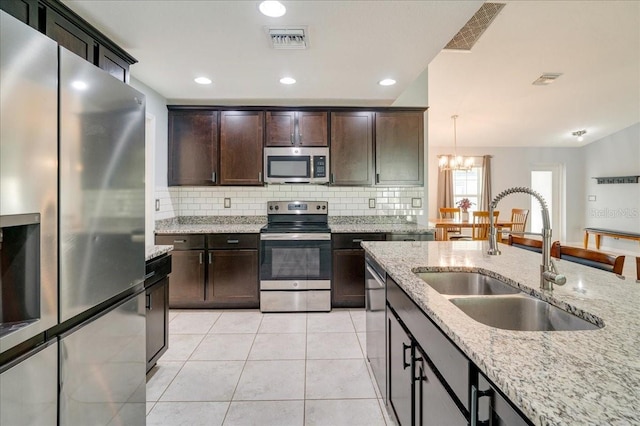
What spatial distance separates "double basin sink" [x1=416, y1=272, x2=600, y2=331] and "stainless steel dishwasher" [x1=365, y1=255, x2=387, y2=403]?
506mm

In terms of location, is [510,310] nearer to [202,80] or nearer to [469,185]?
[202,80]

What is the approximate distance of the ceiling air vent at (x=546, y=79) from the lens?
14.7ft

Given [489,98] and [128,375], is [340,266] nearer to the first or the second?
[128,375]

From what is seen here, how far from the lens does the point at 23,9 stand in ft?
4.32

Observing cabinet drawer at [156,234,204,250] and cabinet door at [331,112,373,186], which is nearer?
cabinet drawer at [156,234,204,250]

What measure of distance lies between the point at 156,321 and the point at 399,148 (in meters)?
3.00

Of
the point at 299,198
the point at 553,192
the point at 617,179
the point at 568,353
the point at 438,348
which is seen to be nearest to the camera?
the point at 568,353

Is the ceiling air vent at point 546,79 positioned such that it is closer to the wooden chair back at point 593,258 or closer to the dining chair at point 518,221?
the dining chair at point 518,221

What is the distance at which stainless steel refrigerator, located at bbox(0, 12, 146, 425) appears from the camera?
34.9 inches

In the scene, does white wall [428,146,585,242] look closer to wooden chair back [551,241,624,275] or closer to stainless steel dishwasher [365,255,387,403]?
wooden chair back [551,241,624,275]

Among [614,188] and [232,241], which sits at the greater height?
[614,188]

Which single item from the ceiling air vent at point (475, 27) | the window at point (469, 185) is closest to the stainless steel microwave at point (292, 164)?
the ceiling air vent at point (475, 27)

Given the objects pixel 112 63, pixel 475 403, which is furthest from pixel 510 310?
pixel 112 63

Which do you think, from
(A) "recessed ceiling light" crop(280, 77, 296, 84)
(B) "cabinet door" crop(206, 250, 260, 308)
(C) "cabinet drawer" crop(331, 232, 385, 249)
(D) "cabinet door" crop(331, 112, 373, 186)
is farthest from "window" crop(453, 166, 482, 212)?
Answer: (B) "cabinet door" crop(206, 250, 260, 308)
